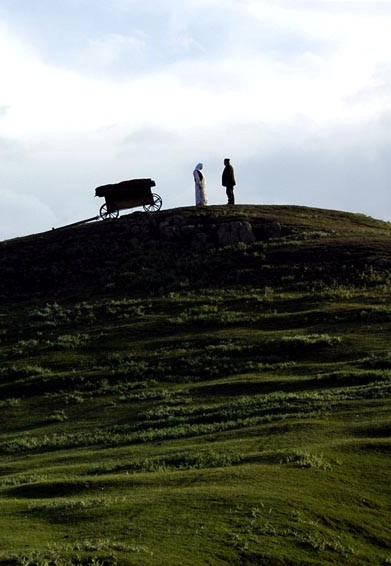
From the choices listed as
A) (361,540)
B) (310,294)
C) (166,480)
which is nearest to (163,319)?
(310,294)

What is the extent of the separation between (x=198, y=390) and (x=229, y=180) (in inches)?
969

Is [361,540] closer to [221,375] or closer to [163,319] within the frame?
[221,375]

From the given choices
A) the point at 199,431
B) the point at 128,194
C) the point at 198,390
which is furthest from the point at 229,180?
the point at 199,431

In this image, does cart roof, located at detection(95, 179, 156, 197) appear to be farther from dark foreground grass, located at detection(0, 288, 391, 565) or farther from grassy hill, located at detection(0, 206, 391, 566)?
dark foreground grass, located at detection(0, 288, 391, 565)

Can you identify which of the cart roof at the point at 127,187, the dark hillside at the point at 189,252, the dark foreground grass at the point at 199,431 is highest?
the cart roof at the point at 127,187

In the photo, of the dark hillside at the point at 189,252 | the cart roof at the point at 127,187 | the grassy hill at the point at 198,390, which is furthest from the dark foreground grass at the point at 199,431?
the cart roof at the point at 127,187

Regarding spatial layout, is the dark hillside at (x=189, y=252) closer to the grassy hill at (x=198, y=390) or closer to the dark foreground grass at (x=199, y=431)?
the grassy hill at (x=198, y=390)

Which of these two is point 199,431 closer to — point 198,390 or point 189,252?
point 198,390

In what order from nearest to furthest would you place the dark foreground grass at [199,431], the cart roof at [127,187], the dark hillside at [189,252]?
the dark foreground grass at [199,431] → the dark hillside at [189,252] → the cart roof at [127,187]

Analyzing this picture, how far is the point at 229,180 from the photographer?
2270 inches

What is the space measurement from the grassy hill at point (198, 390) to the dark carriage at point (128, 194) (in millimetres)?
832

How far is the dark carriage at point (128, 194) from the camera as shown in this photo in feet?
184

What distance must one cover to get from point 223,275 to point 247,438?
85.8ft

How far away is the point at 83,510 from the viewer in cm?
1823
